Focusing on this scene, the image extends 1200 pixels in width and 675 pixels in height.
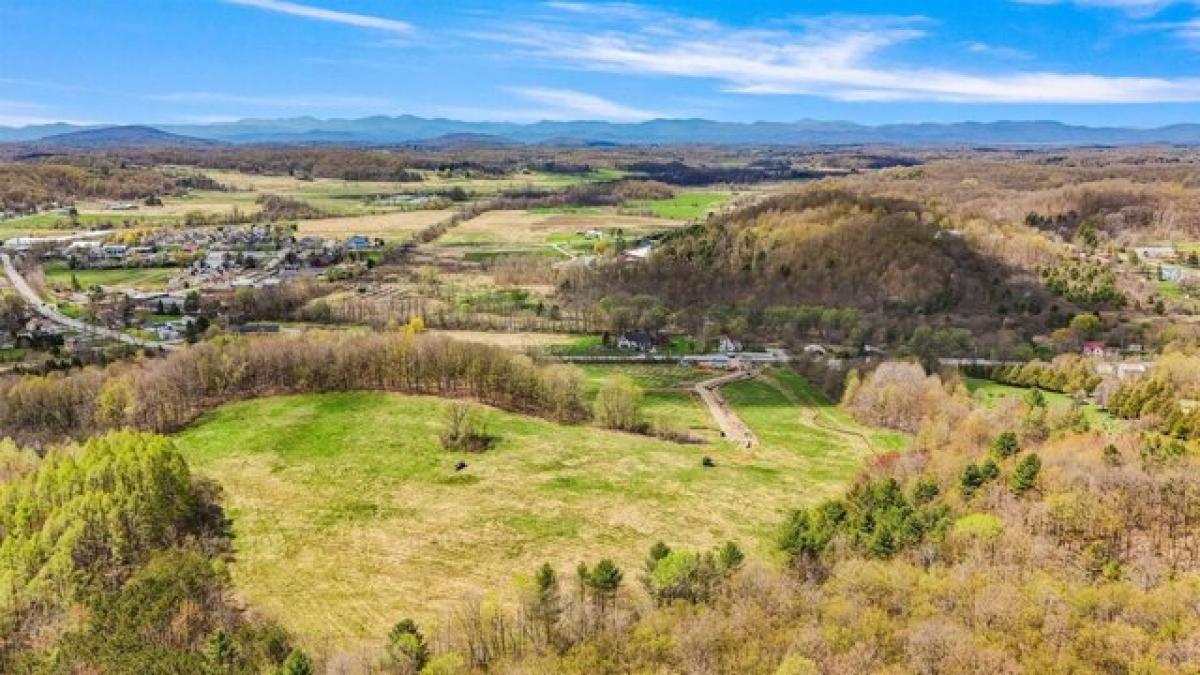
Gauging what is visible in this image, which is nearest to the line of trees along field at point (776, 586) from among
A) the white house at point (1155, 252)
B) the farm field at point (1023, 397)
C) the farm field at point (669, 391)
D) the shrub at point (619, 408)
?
the farm field at point (1023, 397)

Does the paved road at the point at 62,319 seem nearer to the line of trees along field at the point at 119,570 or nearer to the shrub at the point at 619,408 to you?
the line of trees along field at the point at 119,570

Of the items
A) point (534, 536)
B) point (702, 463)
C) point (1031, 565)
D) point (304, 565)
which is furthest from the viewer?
point (702, 463)

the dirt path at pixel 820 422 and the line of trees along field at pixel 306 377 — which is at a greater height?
the line of trees along field at pixel 306 377

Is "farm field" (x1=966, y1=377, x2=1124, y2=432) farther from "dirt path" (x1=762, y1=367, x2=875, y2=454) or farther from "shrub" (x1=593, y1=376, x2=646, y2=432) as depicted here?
"shrub" (x1=593, y1=376, x2=646, y2=432)

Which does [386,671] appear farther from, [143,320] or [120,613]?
[143,320]

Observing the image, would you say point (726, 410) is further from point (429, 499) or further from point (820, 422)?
point (429, 499)

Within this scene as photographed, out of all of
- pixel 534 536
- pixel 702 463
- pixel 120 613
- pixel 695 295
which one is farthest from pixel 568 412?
pixel 695 295
